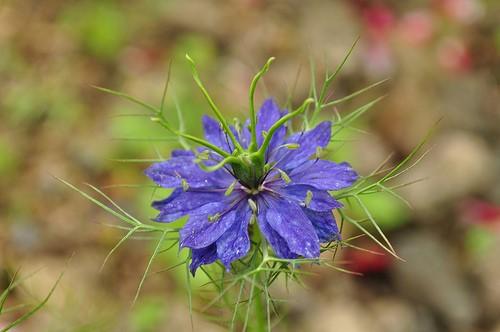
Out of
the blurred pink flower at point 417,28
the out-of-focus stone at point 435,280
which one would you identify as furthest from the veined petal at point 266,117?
the blurred pink flower at point 417,28

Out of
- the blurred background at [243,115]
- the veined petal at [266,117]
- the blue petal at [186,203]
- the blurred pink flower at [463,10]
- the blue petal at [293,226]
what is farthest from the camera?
the blurred pink flower at [463,10]

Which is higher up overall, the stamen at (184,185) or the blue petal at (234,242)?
the stamen at (184,185)

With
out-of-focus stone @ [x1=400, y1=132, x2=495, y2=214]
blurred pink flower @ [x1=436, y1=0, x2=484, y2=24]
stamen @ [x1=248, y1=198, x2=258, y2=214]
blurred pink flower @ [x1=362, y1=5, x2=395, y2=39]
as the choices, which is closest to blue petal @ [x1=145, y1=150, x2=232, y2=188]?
stamen @ [x1=248, y1=198, x2=258, y2=214]

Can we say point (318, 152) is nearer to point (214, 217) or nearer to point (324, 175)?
point (324, 175)

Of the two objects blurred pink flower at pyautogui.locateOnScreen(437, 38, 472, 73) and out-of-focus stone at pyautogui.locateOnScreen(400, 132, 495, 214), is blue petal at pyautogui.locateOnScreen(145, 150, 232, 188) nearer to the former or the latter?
out-of-focus stone at pyautogui.locateOnScreen(400, 132, 495, 214)

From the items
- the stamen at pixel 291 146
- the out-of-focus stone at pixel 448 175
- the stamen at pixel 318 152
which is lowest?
the out-of-focus stone at pixel 448 175

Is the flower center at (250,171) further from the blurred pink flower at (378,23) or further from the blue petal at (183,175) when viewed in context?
the blurred pink flower at (378,23)
